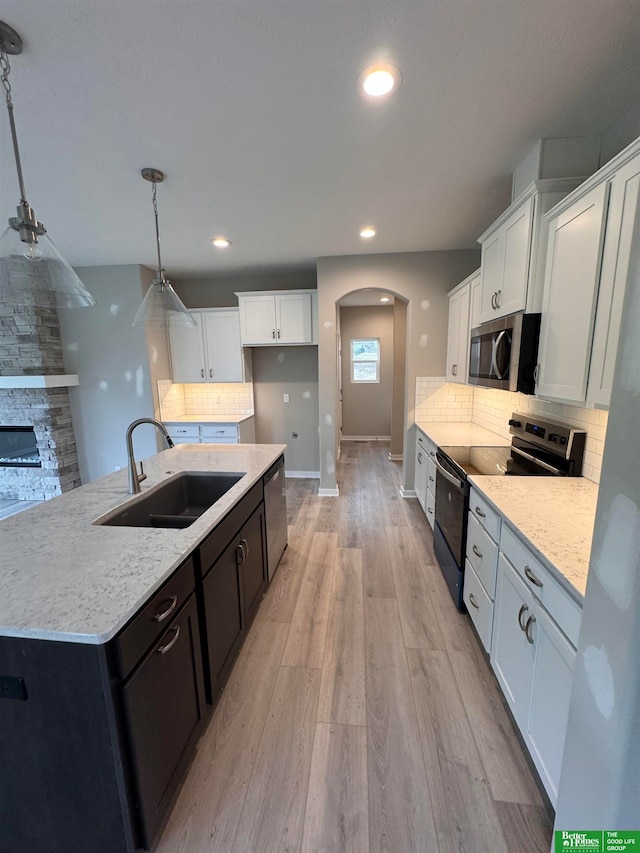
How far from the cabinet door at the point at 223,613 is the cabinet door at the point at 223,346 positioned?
3.06 m

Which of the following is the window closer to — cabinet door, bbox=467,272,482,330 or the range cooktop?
cabinet door, bbox=467,272,482,330

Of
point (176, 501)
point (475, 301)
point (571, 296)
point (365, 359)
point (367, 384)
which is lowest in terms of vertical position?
point (176, 501)

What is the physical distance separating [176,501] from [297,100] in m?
2.17

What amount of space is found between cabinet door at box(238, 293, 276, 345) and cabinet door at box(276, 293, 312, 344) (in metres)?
0.08

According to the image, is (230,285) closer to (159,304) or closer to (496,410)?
(159,304)

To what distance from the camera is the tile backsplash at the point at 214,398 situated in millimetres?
4630

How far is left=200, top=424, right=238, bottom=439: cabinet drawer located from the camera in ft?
13.5

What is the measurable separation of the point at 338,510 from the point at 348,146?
3.11 metres

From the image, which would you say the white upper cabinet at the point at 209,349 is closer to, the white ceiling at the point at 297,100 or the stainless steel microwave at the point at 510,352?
the white ceiling at the point at 297,100

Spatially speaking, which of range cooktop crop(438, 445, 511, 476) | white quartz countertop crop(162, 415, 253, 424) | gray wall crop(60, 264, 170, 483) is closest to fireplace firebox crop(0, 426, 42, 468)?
gray wall crop(60, 264, 170, 483)

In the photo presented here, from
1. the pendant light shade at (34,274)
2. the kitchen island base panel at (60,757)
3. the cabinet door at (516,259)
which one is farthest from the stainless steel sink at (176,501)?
the cabinet door at (516,259)

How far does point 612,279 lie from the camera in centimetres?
128

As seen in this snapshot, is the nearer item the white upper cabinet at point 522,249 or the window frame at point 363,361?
the white upper cabinet at point 522,249

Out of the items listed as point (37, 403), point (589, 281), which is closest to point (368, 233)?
point (589, 281)
